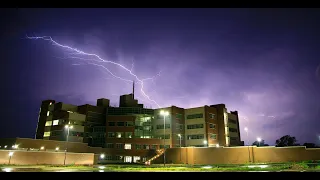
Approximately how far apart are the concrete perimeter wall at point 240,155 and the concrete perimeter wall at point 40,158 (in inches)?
671

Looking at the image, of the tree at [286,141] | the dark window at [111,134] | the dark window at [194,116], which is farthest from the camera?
the tree at [286,141]

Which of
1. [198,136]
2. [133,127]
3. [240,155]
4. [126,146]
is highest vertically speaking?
[133,127]

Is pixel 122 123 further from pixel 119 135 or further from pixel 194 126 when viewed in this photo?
pixel 194 126

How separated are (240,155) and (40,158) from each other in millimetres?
34090

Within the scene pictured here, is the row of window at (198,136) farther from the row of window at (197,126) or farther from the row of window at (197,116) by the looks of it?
the row of window at (197,116)

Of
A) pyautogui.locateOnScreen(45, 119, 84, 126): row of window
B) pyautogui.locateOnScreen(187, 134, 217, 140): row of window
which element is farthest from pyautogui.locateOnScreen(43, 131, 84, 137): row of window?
pyautogui.locateOnScreen(187, 134, 217, 140): row of window

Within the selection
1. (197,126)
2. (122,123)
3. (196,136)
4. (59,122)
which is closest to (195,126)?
(197,126)

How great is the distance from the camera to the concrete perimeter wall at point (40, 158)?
37950 millimetres

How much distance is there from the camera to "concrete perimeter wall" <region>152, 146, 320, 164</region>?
3928 centimetres

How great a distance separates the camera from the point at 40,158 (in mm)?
42219

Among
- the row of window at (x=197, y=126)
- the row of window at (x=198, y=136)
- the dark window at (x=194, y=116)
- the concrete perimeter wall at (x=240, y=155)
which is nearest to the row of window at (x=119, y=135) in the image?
the row of window at (x=198, y=136)

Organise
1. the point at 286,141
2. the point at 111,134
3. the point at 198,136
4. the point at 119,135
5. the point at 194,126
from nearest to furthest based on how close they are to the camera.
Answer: the point at 119,135 → the point at 111,134 → the point at 198,136 → the point at 194,126 → the point at 286,141
